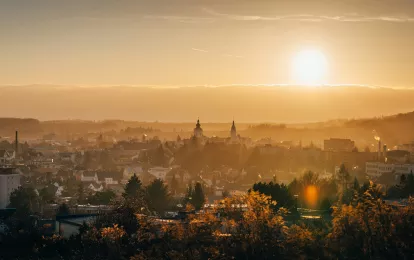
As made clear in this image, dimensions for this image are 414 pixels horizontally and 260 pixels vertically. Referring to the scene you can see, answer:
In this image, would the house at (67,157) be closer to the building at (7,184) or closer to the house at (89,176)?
the house at (89,176)

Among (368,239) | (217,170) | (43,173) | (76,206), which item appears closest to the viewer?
(368,239)

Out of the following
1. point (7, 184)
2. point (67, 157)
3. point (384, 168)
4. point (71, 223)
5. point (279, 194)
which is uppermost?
point (67, 157)

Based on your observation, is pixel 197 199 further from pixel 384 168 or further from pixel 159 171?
pixel 159 171

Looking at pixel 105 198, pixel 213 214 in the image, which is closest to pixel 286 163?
pixel 105 198

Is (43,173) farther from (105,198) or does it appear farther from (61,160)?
(105,198)

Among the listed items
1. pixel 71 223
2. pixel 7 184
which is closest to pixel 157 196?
pixel 71 223

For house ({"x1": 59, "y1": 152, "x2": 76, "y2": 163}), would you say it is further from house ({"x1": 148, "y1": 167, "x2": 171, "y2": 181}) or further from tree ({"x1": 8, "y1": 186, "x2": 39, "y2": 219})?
tree ({"x1": 8, "y1": 186, "x2": 39, "y2": 219})

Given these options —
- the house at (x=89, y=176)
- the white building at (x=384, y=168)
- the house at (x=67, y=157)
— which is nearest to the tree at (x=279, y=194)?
the white building at (x=384, y=168)
